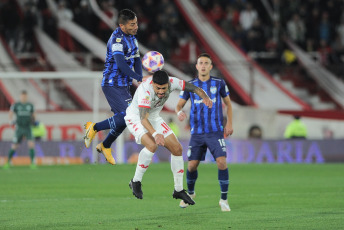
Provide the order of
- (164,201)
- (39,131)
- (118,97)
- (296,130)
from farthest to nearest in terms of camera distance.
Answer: (39,131), (296,130), (164,201), (118,97)

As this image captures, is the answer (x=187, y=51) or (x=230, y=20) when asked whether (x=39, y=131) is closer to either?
(x=187, y=51)

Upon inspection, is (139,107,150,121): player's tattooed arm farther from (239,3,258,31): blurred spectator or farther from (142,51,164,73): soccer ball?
(239,3,258,31): blurred spectator

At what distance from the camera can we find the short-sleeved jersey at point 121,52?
10.5 metres

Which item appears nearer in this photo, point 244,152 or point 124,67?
point 124,67

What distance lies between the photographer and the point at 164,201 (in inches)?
Answer: 495

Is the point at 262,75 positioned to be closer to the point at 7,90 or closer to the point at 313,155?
the point at 313,155

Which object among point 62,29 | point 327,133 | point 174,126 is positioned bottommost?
point 327,133

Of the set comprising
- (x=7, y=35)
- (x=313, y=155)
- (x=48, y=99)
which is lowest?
(x=313, y=155)

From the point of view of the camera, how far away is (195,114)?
1160 centimetres

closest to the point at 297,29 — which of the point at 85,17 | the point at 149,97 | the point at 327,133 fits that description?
the point at 327,133

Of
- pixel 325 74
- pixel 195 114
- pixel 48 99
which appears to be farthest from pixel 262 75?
pixel 195 114

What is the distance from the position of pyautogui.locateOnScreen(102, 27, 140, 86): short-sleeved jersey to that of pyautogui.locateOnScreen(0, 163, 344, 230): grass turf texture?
1806 millimetres

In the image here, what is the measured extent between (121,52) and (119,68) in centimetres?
22

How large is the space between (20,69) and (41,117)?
196cm
